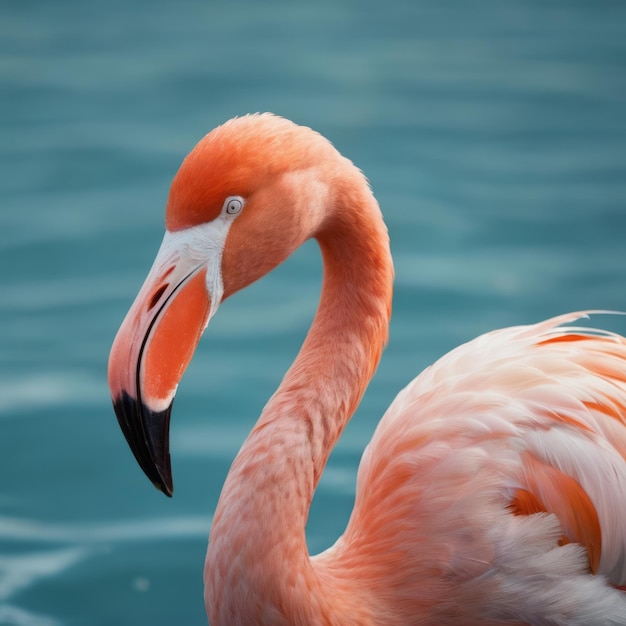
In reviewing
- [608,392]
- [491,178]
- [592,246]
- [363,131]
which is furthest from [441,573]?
[363,131]

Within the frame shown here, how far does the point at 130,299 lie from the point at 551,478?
2781 millimetres

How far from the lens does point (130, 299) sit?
485 centimetres

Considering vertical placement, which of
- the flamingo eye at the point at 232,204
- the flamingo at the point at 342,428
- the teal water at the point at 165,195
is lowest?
the flamingo at the point at 342,428

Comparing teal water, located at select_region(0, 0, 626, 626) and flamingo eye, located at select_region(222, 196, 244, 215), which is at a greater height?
teal water, located at select_region(0, 0, 626, 626)

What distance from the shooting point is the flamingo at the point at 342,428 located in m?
2.19

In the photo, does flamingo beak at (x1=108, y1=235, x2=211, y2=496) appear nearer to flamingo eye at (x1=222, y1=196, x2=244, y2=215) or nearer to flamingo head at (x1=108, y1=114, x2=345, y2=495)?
flamingo head at (x1=108, y1=114, x2=345, y2=495)

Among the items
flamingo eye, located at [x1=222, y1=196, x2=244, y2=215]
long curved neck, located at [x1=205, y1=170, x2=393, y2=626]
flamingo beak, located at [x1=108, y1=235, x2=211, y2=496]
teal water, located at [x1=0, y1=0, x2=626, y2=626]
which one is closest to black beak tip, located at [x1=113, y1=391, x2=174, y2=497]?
flamingo beak, located at [x1=108, y1=235, x2=211, y2=496]

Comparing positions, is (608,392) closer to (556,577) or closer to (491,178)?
(556,577)

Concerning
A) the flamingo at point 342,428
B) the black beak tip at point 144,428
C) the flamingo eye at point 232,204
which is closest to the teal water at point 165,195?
the flamingo at point 342,428

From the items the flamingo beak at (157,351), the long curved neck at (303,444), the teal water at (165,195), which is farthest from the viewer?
the teal water at (165,195)

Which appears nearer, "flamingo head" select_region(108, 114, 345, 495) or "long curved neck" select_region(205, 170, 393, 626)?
"flamingo head" select_region(108, 114, 345, 495)

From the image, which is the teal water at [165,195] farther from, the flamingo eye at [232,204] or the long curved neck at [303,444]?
the flamingo eye at [232,204]

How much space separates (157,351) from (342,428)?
55cm

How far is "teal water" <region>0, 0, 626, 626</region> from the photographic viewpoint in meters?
3.72
